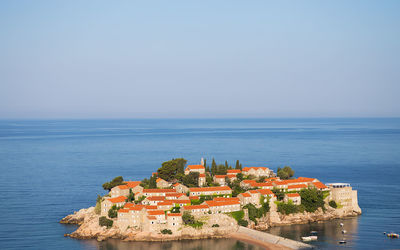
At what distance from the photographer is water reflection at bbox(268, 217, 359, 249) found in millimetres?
61416

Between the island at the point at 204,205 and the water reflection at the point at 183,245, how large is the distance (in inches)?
59.1

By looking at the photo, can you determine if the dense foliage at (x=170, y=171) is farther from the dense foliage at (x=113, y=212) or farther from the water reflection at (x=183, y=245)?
the water reflection at (x=183, y=245)

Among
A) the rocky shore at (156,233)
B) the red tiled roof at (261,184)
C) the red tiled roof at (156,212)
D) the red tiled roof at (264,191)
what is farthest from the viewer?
the red tiled roof at (261,184)

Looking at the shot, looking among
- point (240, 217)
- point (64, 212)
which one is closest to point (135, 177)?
point (64, 212)

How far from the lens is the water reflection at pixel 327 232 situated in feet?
201

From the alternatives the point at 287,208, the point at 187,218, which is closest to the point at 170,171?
the point at 187,218

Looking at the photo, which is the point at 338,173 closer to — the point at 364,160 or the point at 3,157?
the point at 364,160

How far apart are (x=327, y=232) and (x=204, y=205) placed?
20736 mm

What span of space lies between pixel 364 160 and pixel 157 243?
325ft

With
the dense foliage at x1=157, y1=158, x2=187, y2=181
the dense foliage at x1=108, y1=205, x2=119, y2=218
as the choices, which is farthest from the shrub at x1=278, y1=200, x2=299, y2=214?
the dense foliage at x1=108, y1=205, x2=119, y2=218

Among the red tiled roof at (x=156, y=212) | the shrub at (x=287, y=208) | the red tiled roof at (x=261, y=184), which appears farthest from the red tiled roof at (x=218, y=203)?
the shrub at (x=287, y=208)

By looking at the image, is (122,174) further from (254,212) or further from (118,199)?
(254,212)

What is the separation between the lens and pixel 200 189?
75.7 meters

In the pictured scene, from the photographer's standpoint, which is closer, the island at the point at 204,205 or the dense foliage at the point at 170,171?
the island at the point at 204,205
